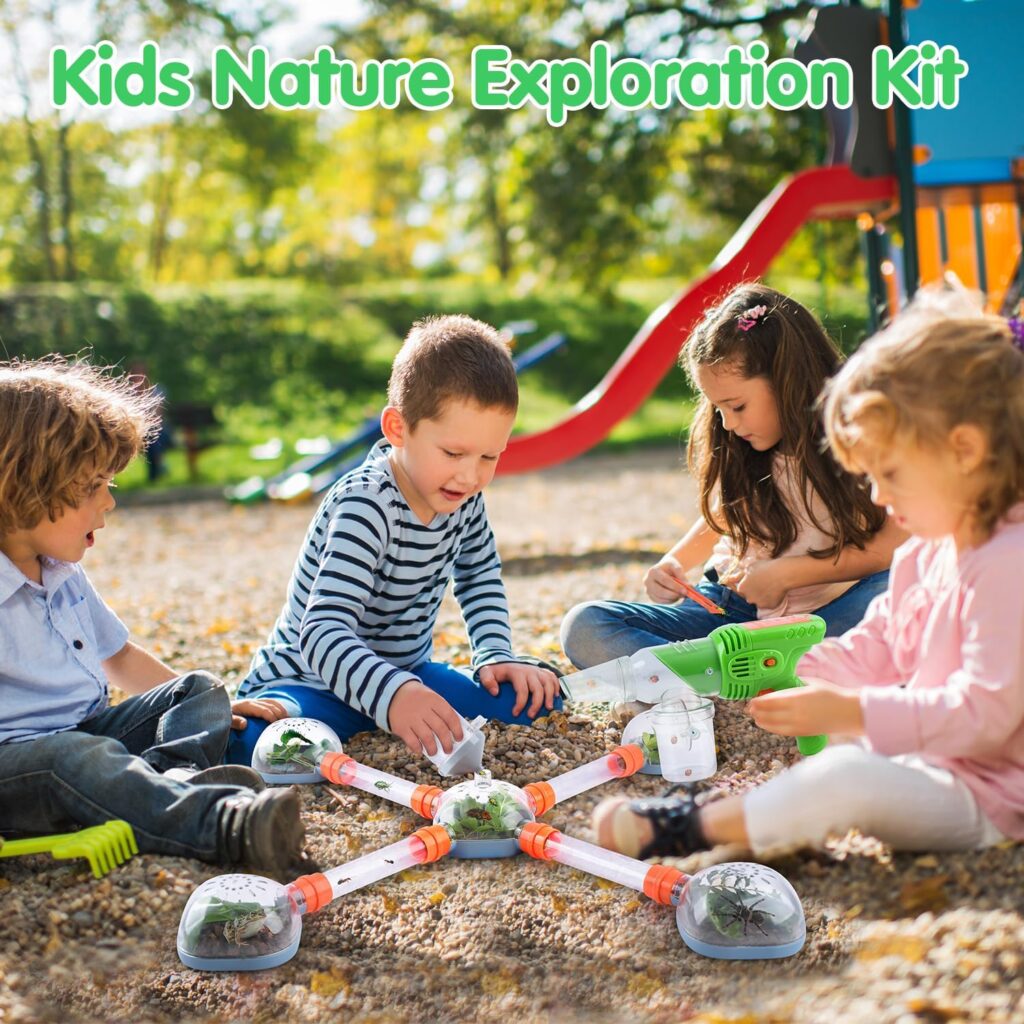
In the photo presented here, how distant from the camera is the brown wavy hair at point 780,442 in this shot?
132 inches

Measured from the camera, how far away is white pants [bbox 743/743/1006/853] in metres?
1.98

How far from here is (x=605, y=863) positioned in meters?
2.39

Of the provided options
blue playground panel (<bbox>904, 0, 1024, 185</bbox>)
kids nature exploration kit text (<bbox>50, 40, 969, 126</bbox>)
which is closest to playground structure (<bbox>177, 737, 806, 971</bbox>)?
kids nature exploration kit text (<bbox>50, 40, 969, 126</bbox>)

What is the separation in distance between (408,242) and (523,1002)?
3448 centimetres

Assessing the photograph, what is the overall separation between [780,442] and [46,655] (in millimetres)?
2006

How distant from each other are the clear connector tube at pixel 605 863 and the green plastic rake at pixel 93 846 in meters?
0.79

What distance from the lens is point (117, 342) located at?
17766 mm

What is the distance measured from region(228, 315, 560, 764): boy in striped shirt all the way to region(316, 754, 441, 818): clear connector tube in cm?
10

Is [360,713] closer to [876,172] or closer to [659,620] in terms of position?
[659,620]

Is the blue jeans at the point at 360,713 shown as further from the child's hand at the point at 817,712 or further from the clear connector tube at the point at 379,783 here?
the child's hand at the point at 817,712

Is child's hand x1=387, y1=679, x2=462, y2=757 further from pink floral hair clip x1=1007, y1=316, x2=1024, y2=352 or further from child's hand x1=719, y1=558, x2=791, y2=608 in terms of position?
pink floral hair clip x1=1007, y1=316, x2=1024, y2=352

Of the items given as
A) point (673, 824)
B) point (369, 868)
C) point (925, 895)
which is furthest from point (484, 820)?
point (925, 895)

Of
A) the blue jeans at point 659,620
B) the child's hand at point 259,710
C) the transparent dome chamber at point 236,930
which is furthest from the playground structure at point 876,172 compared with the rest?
the transparent dome chamber at point 236,930

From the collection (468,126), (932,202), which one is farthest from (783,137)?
(932,202)
